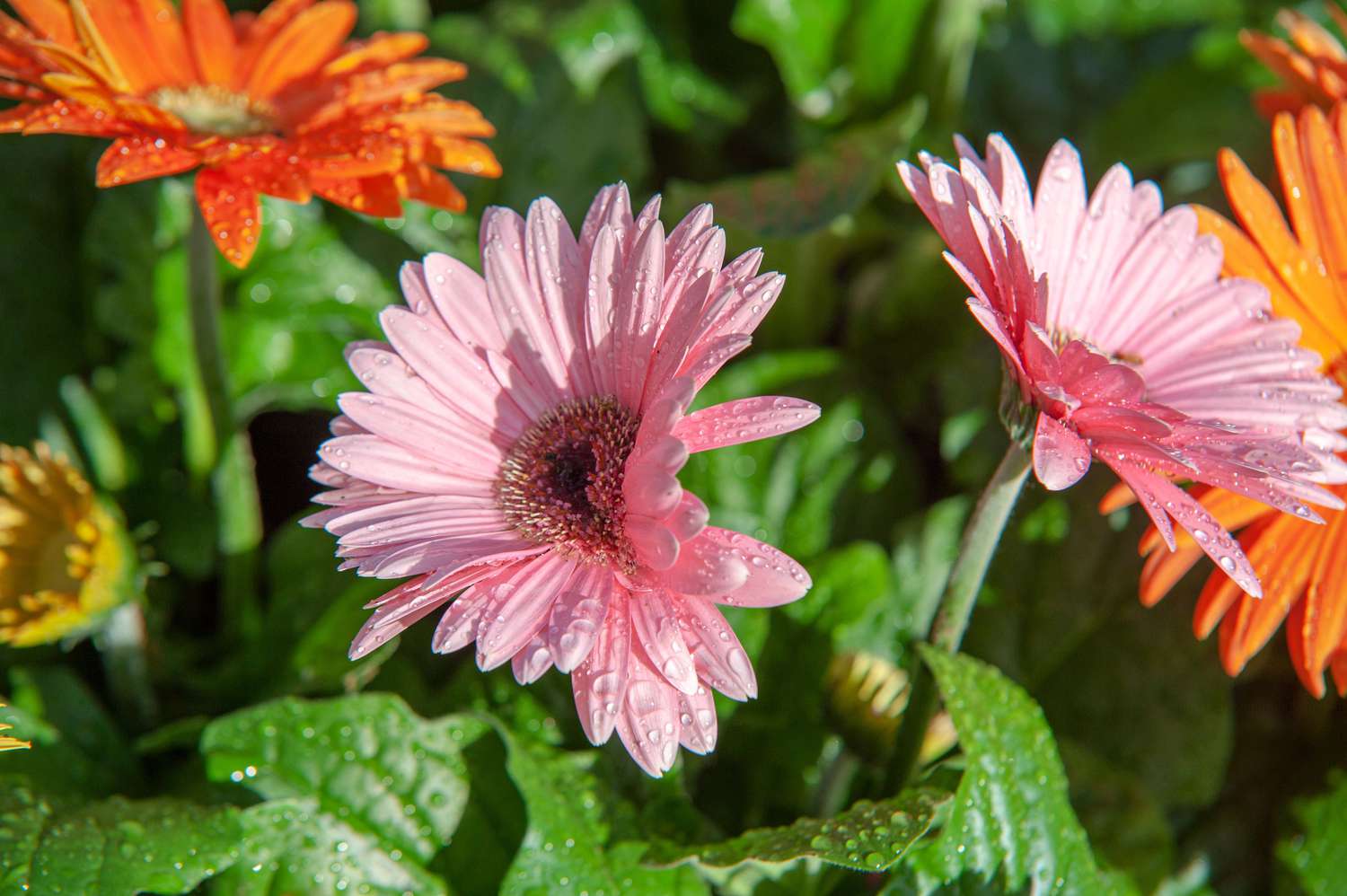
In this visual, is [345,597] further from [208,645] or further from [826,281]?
[826,281]

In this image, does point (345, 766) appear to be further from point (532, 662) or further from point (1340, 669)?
point (1340, 669)

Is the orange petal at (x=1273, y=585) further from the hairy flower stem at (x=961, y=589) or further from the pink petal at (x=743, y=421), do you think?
the pink petal at (x=743, y=421)

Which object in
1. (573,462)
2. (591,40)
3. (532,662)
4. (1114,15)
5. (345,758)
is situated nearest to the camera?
(532,662)

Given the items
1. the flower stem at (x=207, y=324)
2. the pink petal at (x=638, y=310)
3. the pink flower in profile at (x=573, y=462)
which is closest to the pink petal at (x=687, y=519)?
the pink flower in profile at (x=573, y=462)

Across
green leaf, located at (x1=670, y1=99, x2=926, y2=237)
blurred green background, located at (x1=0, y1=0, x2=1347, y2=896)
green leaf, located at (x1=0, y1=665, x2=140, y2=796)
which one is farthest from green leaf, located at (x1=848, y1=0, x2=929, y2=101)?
green leaf, located at (x1=0, y1=665, x2=140, y2=796)

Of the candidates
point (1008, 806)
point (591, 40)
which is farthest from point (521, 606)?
point (591, 40)

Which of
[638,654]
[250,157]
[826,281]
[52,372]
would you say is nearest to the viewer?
[638,654]

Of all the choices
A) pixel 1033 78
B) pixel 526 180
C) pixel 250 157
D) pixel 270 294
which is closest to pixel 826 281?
pixel 526 180
